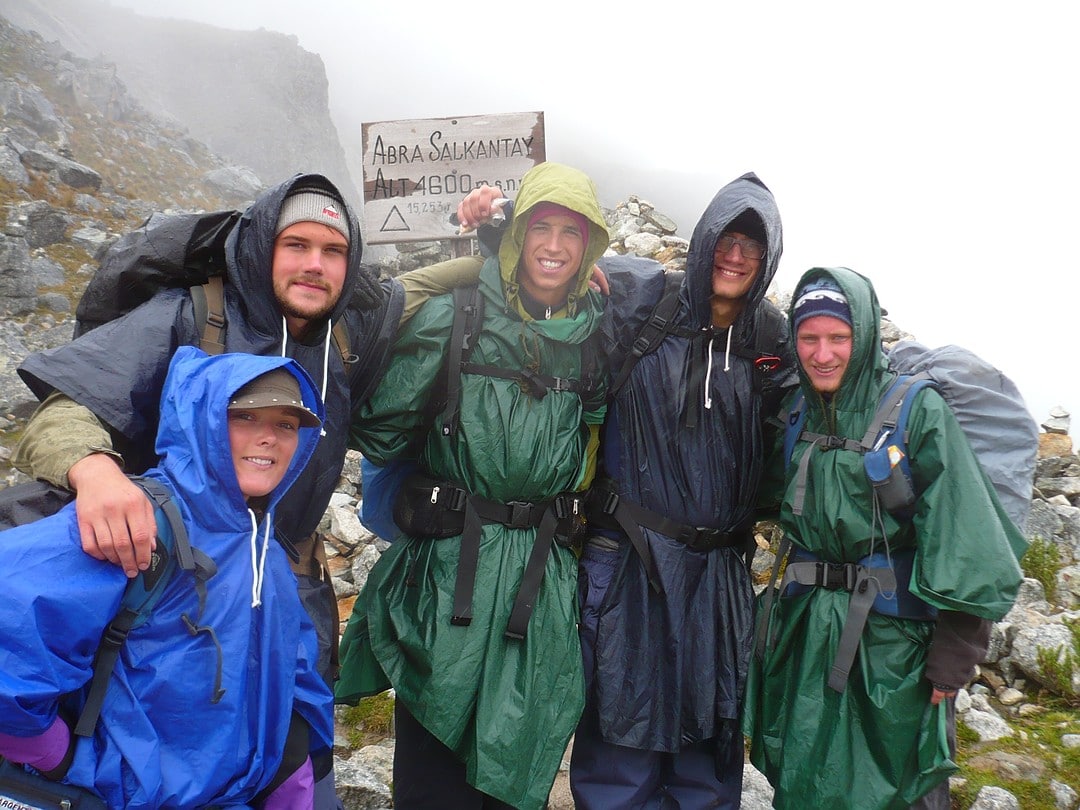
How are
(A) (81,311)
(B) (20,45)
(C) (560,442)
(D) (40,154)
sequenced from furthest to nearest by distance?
(B) (20,45) → (D) (40,154) → (C) (560,442) → (A) (81,311)

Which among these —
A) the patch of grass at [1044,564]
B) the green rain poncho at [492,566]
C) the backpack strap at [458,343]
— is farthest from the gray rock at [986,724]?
the backpack strap at [458,343]

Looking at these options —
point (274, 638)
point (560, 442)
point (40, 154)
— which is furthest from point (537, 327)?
point (40, 154)

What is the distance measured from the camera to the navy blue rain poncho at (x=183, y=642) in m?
2.04

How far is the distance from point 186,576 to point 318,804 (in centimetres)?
167

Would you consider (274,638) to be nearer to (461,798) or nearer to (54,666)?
(54,666)

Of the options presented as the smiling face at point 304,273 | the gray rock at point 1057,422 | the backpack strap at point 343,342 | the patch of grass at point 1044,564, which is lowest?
the patch of grass at point 1044,564

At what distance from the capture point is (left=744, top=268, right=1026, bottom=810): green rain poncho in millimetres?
3184

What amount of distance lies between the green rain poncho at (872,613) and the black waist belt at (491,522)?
1.24 metres

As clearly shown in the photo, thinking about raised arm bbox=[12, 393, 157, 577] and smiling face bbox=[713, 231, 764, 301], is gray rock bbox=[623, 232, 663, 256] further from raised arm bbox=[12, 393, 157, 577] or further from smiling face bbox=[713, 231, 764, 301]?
raised arm bbox=[12, 393, 157, 577]

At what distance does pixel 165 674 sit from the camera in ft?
7.52

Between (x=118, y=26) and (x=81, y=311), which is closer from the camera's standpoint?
(x=81, y=311)

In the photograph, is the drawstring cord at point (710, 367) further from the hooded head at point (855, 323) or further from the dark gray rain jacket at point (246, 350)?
the dark gray rain jacket at point (246, 350)

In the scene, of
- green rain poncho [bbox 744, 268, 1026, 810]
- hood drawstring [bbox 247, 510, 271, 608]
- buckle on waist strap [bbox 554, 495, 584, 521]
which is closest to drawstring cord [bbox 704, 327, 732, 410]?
green rain poncho [bbox 744, 268, 1026, 810]

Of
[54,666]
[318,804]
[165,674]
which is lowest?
[318,804]
